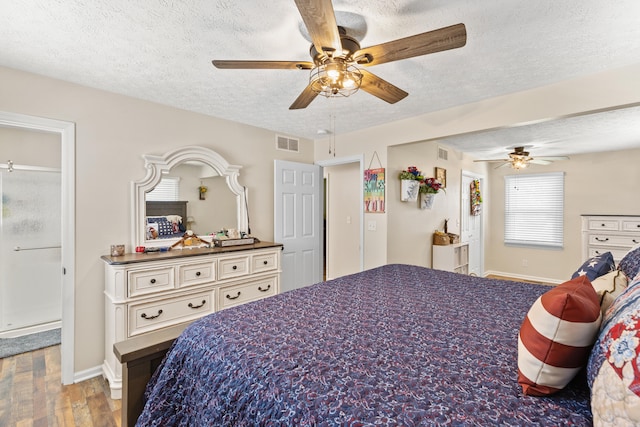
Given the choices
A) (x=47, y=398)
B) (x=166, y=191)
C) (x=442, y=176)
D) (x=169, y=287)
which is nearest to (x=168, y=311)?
(x=169, y=287)

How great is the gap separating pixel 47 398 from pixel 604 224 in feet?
22.6

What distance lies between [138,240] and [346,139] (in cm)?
273

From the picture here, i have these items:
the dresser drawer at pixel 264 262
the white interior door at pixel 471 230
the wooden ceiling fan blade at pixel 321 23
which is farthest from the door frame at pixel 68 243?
the white interior door at pixel 471 230

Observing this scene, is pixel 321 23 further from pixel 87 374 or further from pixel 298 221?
pixel 87 374

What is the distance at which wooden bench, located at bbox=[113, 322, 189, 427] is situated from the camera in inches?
53.3

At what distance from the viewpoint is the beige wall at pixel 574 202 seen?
15.8ft

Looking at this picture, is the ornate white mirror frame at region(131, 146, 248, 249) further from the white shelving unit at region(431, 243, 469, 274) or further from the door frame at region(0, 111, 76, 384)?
the white shelving unit at region(431, 243, 469, 274)

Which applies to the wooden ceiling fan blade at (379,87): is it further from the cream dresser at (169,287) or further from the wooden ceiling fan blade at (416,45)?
the cream dresser at (169,287)

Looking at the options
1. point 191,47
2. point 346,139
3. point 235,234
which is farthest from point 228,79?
point 346,139

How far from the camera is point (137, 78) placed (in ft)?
7.84

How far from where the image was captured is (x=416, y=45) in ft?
4.78

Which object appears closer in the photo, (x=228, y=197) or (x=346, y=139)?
(x=228, y=197)

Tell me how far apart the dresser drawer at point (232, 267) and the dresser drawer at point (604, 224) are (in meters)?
5.27

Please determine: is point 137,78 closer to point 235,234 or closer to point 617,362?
point 235,234
